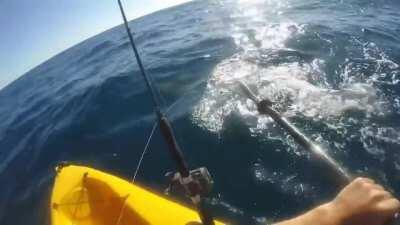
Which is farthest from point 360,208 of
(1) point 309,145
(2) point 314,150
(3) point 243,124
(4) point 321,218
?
(3) point 243,124

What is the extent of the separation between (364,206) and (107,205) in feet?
10.5

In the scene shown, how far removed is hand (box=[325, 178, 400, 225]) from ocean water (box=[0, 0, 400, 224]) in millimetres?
1698

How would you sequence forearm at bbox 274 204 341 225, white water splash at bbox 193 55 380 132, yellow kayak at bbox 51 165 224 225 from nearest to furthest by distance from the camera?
forearm at bbox 274 204 341 225 → yellow kayak at bbox 51 165 224 225 → white water splash at bbox 193 55 380 132

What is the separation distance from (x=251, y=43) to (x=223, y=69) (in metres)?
2.74

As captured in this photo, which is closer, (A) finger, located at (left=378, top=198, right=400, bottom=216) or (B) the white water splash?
(A) finger, located at (left=378, top=198, right=400, bottom=216)

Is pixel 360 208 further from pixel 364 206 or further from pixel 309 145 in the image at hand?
pixel 309 145

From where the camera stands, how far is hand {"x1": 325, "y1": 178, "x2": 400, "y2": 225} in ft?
6.10

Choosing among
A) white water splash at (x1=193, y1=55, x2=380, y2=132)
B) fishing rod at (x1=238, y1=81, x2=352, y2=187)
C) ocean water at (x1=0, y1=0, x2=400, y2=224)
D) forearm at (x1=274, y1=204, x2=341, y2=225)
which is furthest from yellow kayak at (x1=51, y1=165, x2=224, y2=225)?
white water splash at (x1=193, y1=55, x2=380, y2=132)

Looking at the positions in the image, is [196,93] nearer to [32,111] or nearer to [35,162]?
[35,162]

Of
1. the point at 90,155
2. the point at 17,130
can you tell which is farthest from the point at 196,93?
the point at 17,130

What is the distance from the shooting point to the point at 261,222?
4836mm

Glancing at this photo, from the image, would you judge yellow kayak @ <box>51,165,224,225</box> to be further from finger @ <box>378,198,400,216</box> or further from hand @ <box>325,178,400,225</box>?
finger @ <box>378,198,400,216</box>

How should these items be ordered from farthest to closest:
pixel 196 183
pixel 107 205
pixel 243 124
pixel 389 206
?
pixel 243 124, pixel 107 205, pixel 196 183, pixel 389 206

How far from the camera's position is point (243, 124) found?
6.95 metres
